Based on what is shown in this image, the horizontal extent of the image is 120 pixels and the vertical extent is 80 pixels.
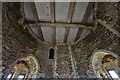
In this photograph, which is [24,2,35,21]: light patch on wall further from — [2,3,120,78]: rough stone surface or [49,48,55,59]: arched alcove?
[49,48,55,59]: arched alcove

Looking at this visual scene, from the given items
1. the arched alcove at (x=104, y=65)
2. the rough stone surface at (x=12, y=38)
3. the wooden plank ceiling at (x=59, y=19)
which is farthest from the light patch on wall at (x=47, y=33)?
the arched alcove at (x=104, y=65)

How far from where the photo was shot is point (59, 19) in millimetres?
3943

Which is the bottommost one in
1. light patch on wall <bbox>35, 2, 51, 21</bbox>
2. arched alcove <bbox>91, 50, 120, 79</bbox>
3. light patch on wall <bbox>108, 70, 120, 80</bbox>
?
light patch on wall <bbox>108, 70, 120, 80</bbox>

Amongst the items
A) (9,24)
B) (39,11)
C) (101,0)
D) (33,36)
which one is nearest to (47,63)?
(33,36)

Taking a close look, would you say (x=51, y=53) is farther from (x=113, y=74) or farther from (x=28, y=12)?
(x=113, y=74)

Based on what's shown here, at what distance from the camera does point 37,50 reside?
4.37 meters

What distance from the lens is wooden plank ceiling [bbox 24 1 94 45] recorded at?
3515mm

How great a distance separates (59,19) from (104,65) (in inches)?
57.8

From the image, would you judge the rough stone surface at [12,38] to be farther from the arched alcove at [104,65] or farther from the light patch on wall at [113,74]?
the light patch on wall at [113,74]

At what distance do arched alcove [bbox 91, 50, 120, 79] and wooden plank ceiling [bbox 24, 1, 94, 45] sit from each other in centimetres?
65

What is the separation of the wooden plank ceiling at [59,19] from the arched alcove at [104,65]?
0.65 metres

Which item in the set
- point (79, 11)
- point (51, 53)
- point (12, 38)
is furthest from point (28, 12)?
point (51, 53)

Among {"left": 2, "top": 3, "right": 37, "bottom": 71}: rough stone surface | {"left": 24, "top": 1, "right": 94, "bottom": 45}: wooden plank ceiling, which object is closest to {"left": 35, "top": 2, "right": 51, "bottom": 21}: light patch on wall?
{"left": 24, "top": 1, "right": 94, "bottom": 45}: wooden plank ceiling

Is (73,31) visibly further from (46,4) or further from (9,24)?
(9,24)
